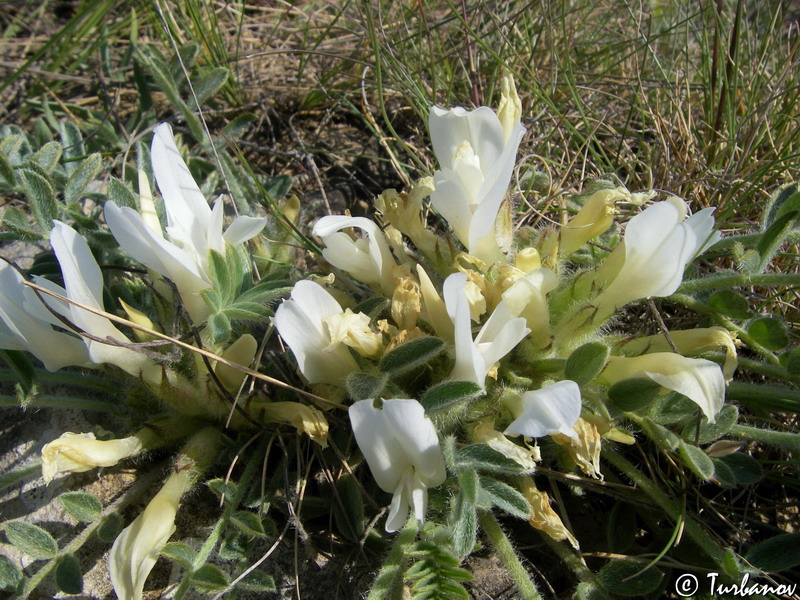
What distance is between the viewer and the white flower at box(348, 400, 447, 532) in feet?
4.50

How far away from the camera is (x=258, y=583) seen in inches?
64.4

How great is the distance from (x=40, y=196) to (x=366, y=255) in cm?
91

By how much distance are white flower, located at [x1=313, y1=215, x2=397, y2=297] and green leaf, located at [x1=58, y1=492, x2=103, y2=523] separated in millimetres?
764

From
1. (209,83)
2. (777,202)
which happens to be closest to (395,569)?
(777,202)

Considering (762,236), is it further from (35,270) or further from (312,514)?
(35,270)

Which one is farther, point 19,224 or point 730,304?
point 19,224

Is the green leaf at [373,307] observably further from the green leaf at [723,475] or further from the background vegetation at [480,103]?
the green leaf at [723,475]

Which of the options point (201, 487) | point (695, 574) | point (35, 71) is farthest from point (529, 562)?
point (35, 71)

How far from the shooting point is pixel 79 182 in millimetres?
2104

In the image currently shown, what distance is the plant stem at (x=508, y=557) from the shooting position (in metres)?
1.58

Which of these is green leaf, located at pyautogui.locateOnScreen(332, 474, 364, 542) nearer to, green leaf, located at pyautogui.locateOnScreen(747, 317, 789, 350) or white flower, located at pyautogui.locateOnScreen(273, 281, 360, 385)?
white flower, located at pyautogui.locateOnScreen(273, 281, 360, 385)

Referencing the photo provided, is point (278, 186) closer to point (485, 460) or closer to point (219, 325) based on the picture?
point (219, 325)

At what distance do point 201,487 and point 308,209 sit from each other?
Answer: 109cm

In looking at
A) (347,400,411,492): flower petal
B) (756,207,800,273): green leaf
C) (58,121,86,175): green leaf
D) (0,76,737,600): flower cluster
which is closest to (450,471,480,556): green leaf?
(0,76,737,600): flower cluster
